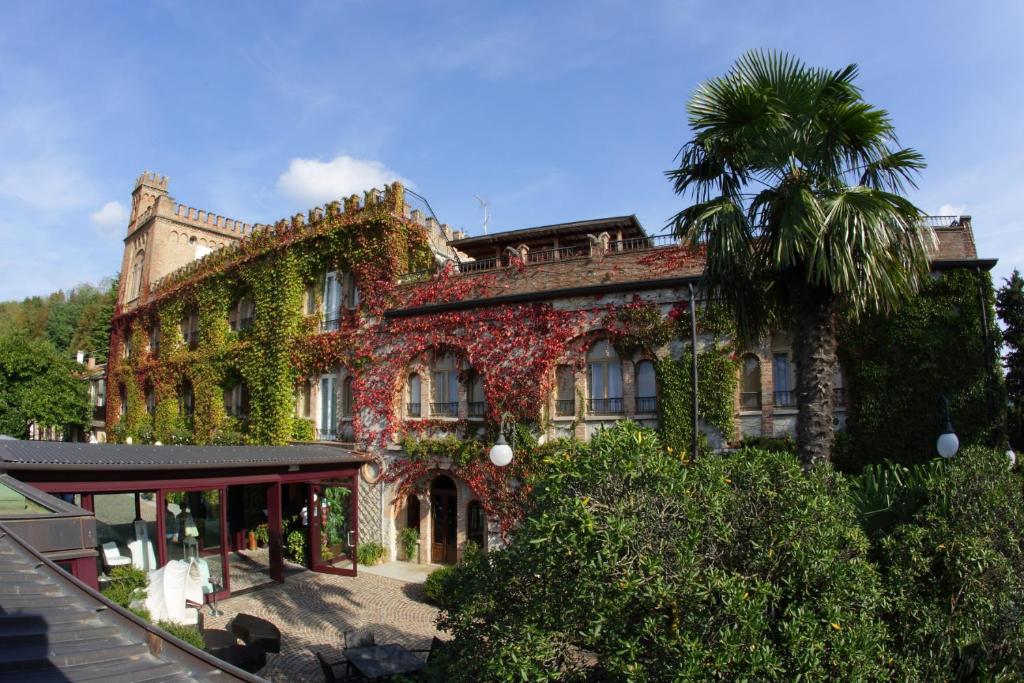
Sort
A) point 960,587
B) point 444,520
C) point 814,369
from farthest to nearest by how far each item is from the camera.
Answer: point 444,520 → point 814,369 → point 960,587

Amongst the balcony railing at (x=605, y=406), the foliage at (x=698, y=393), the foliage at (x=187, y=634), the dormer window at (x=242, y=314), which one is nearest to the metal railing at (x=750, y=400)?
the foliage at (x=698, y=393)

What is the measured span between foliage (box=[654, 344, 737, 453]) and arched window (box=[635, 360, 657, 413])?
352 millimetres

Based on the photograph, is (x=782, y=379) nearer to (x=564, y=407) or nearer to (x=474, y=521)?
(x=564, y=407)

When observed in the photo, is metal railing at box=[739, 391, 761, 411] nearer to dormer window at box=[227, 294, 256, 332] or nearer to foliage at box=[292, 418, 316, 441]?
foliage at box=[292, 418, 316, 441]

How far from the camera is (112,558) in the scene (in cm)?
1547

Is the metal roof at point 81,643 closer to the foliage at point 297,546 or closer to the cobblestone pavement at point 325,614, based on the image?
the cobblestone pavement at point 325,614

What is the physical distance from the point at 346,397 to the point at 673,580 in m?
17.4

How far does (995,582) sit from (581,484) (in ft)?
14.6

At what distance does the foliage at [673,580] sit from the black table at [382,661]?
10.8 ft

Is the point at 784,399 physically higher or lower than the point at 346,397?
lower

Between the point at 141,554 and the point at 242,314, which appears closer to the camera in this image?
the point at 141,554

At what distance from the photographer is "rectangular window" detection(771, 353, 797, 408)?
49.2 ft

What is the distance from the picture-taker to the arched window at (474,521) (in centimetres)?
1819

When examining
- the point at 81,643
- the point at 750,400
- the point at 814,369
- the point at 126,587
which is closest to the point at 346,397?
the point at 126,587
